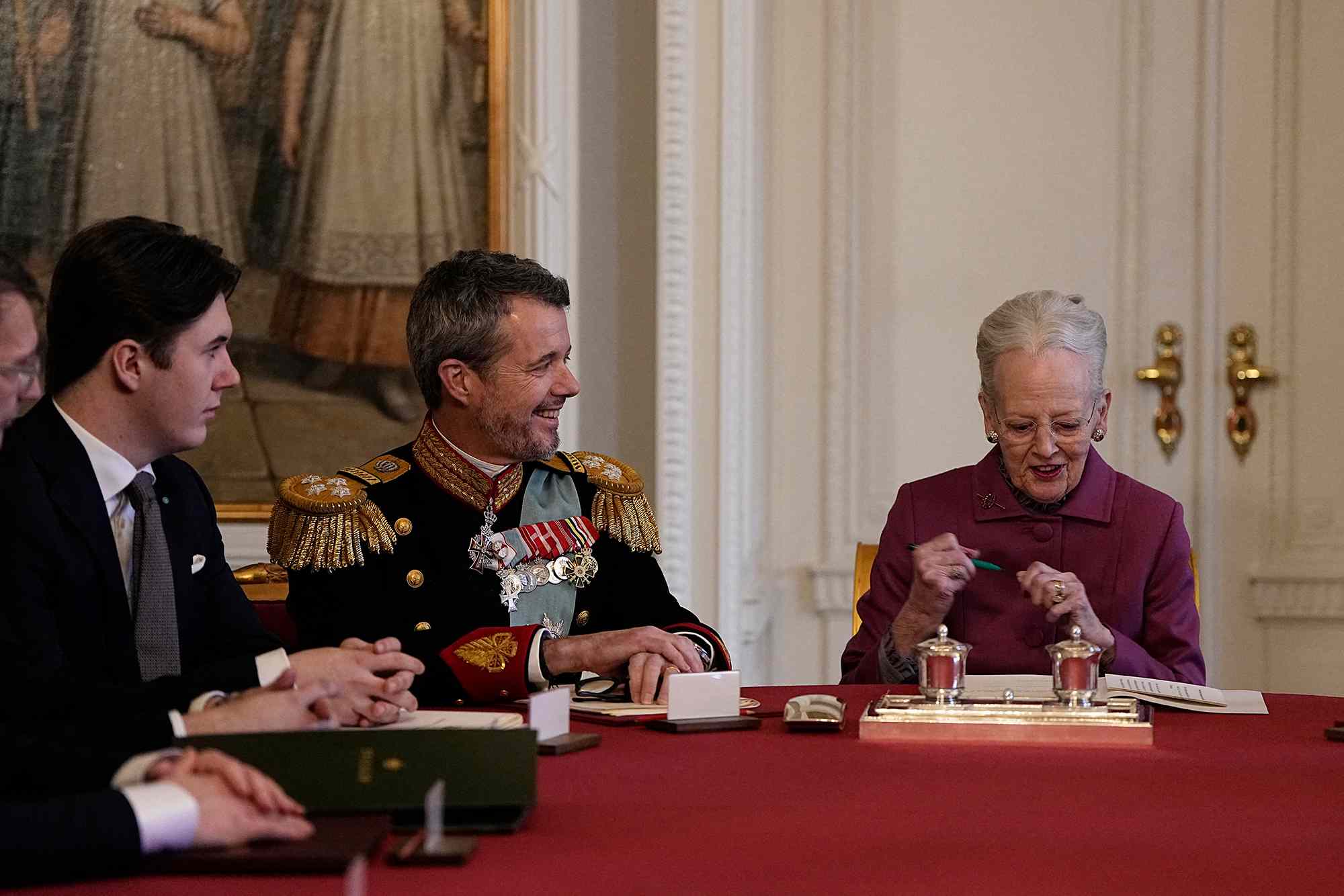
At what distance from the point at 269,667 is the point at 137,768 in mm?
656

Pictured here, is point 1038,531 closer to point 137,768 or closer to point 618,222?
point 137,768

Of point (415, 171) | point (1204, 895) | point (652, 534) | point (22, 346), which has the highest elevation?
point (415, 171)

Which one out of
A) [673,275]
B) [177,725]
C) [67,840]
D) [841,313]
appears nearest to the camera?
[67,840]

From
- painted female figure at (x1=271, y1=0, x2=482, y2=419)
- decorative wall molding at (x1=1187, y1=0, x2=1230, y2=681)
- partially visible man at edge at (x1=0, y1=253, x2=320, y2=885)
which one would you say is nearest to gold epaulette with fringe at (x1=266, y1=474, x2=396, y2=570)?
partially visible man at edge at (x1=0, y1=253, x2=320, y2=885)

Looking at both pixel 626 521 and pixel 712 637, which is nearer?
pixel 712 637

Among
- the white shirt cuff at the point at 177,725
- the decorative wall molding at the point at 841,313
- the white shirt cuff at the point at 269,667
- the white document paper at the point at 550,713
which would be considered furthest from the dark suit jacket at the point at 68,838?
the decorative wall molding at the point at 841,313

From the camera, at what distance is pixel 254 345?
457cm

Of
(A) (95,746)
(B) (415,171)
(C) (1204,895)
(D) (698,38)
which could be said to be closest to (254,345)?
(B) (415,171)

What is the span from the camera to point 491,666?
2.61m

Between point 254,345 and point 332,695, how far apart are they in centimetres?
275

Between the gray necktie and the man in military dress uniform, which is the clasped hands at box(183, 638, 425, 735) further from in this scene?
the man in military dress uniform

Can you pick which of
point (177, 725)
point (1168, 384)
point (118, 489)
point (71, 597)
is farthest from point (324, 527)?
point (1168, 384)

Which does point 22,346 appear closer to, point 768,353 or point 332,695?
point 332,695

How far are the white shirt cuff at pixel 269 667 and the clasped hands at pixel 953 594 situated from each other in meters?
1.10
